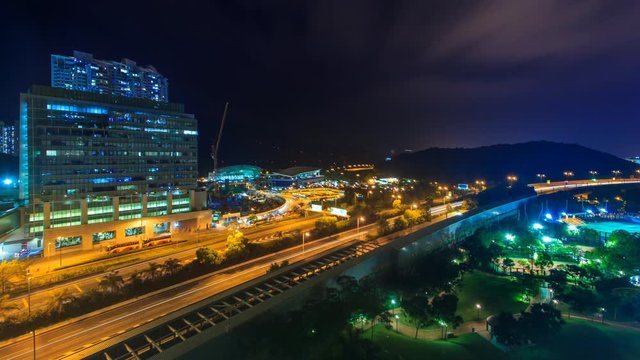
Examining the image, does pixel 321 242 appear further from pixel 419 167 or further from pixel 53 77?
pixel 419 167

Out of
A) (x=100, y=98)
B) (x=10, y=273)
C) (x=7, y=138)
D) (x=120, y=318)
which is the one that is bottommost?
(x=120, y=318)

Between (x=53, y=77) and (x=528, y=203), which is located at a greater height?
(x=53, y=77)

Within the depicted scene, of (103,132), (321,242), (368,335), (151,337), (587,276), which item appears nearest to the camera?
(151,337)

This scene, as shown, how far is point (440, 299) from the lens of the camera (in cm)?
1842

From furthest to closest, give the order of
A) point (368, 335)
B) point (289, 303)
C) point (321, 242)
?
point (321, 242) < point (368, 335) < point (289, 303)

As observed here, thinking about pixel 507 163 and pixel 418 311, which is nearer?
pixel 418 311

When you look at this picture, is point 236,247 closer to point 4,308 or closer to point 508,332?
point 4,308

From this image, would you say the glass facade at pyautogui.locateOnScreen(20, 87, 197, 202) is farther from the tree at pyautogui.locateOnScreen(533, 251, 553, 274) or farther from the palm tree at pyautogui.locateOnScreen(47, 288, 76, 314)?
the tree at pyautogui.locateOnScreen(533, 251, 553, 274)

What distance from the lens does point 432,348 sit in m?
15.9

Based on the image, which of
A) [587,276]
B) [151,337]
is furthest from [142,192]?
[587,276]

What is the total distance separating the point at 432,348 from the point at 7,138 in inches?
4994

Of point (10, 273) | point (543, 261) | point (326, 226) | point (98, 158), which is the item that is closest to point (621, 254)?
point (543, 261)

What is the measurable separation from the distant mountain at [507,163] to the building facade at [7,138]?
133 metres

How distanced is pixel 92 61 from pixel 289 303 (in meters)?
77.0
